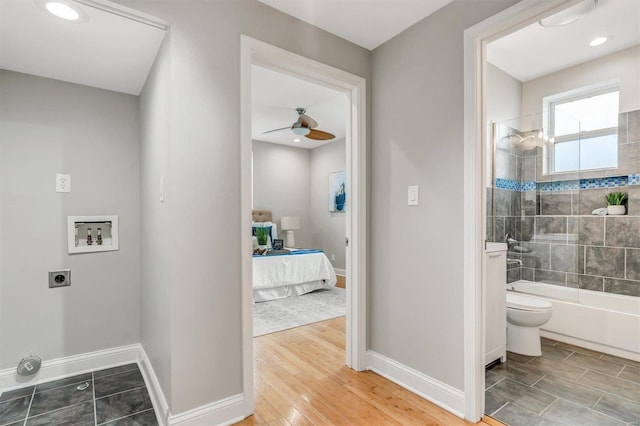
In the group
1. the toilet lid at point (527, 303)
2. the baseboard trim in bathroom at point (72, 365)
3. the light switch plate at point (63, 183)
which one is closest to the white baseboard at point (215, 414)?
the baseboard trim in bathroom at point (72, 365)

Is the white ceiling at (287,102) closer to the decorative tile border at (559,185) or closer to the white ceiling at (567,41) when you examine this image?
the white ceiling at (567,41)

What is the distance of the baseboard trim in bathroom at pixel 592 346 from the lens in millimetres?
2543

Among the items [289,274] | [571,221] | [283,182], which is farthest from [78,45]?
[283,182]

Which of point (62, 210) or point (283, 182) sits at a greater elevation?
point (283, 182)

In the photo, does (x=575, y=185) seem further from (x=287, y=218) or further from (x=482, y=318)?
(x=287, y=218)

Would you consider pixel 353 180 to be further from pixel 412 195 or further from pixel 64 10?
pixel 64 10

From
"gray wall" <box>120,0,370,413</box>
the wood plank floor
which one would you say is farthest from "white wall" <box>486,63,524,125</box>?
the wood plank floor

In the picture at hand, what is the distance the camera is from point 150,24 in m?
1.59

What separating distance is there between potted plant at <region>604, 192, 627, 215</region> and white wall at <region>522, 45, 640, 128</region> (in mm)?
781

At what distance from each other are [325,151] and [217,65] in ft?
15.6

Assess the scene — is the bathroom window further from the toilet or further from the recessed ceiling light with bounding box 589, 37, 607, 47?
the toilet

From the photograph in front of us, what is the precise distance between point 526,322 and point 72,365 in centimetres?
344

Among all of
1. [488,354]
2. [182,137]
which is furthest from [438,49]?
[488,354]

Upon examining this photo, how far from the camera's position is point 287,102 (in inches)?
153
